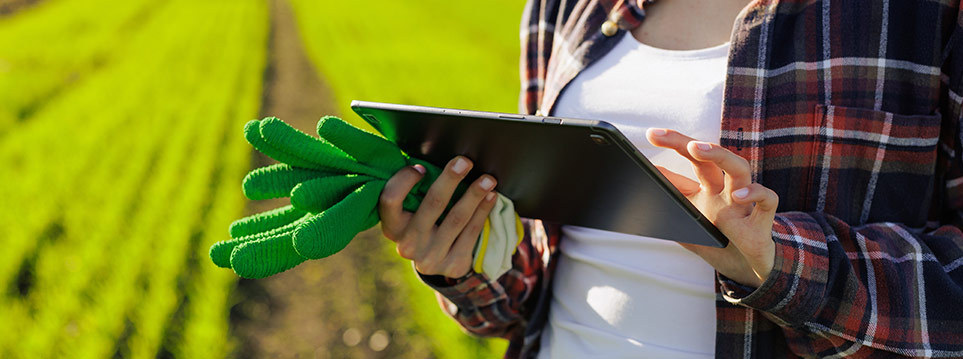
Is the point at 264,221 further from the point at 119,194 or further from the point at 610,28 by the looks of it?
the point at 119,194

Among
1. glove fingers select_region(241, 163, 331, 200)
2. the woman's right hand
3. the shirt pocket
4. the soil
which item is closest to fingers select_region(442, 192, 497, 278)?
the woman's right hand

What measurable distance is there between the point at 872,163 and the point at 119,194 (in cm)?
431

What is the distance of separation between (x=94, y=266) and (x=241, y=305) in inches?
29.4

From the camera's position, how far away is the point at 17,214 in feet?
12.9

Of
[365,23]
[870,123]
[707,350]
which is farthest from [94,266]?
[365,23]

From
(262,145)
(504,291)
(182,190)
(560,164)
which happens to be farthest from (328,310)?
(560,164)

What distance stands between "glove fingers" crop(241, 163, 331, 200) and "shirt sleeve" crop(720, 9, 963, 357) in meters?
0.64

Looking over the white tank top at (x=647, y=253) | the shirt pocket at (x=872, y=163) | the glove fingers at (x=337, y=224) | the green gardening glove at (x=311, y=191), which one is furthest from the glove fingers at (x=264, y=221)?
the shirt pocket at (x=872, y=163)

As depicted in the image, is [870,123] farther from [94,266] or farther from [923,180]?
[94,266]

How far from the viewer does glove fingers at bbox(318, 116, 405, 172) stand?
1.02m

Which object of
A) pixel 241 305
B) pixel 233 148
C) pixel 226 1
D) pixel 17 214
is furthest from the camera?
pixel 226 1

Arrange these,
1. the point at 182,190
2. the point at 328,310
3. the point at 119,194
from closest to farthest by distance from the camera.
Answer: the point at 328,310, the point at 119,194, the point at 182,190

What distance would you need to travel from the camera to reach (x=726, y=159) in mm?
829

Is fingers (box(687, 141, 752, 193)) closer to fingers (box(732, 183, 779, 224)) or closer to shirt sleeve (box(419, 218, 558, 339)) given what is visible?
fingers (box(732, 183, 779, 224))
